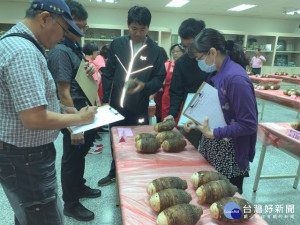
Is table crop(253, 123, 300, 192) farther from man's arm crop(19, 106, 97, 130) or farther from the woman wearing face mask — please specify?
man's arm crop(19, 106, 97, 130)

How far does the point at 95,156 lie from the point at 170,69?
138 centimetres

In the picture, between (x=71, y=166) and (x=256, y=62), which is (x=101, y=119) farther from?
(x=256, y=62)

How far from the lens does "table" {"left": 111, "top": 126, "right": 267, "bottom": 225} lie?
2.68 ft

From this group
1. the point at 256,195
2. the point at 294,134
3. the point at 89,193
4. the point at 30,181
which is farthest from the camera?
the point at 256,195

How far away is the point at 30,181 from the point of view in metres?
0.91

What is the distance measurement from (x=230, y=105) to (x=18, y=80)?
3.06 ft

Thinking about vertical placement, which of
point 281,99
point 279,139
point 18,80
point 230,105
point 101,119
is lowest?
point 279,139

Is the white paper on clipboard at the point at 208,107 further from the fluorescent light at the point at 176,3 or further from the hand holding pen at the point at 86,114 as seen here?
the fluorescent light at the point at 176,3

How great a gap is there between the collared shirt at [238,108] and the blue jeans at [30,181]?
32.0 inches

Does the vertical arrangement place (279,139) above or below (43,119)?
below

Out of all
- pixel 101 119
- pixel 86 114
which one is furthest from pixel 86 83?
pixel 86 114

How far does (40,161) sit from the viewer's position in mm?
925

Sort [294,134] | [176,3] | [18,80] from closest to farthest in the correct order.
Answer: [18,80]
[294,134]
[176,3]

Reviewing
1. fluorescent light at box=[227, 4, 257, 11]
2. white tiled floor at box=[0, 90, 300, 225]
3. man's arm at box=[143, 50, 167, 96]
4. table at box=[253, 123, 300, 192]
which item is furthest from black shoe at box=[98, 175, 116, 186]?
fluorescent light at box=[227, 4, 257, 11]
